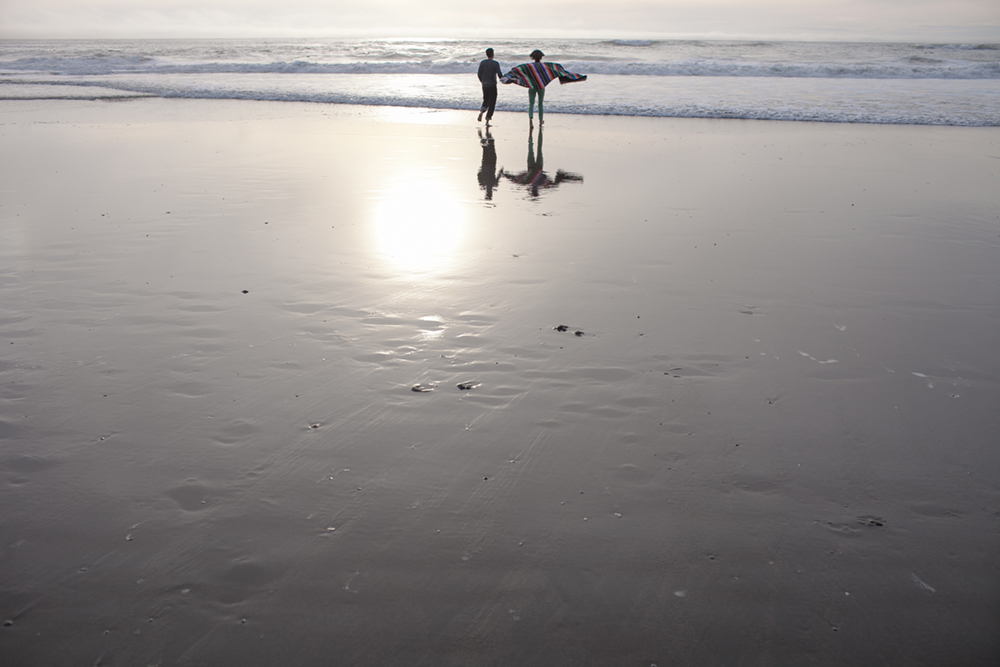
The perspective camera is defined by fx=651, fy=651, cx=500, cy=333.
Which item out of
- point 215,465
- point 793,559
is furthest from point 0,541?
point 793,559

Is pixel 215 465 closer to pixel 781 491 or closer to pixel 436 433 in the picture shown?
pixel 436 433

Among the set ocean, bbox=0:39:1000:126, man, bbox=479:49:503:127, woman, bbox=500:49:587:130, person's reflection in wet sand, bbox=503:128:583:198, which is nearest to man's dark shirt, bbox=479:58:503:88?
man, bbox=479:49:503:127

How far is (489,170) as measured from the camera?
31.7 ft

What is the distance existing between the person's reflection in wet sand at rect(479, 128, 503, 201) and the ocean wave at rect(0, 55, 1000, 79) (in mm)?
20509

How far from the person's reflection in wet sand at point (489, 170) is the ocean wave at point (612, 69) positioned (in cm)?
2051

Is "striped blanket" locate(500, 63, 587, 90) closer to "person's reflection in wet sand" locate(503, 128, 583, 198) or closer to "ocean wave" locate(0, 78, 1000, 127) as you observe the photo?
"ocean wave" locate(0, 78, 1000, 127)

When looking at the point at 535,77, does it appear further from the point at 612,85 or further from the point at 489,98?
the point at 612,85

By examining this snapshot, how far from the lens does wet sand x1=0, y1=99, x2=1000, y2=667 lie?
2.19 meters

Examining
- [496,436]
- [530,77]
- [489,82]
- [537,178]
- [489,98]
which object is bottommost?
[496,436]

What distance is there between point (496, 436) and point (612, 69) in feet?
102

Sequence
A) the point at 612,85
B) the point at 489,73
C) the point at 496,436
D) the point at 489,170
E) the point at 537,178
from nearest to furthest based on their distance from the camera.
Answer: the point at 496,436 → the point at 537,178 → the point at 489,170 → the point at 489,73 → the point at 612,85

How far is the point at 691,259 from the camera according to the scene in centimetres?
575

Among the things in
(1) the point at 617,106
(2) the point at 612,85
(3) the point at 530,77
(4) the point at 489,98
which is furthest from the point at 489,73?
(2) the point at 612,85

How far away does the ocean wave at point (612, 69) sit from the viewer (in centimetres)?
2847
